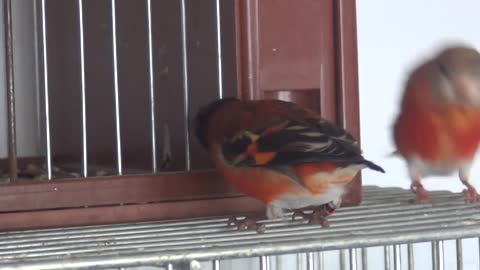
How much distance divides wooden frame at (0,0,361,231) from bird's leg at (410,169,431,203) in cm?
6

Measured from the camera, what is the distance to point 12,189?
0.88 m

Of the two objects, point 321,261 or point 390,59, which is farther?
point 390,59

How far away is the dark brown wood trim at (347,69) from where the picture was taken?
974 millimetres

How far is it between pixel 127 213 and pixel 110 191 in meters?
0.03

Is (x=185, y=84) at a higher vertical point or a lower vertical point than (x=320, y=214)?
higher

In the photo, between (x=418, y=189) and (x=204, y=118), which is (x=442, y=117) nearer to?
(x=418, y=189)

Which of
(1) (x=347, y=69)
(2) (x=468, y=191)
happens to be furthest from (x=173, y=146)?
(2) (x=468, y=191)

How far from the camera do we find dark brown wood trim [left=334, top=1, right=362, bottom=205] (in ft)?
3.19

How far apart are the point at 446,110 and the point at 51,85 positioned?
0.49m

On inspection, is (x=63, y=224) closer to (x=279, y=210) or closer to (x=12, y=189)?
(x=12, y=189)

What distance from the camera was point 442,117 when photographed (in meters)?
0.97

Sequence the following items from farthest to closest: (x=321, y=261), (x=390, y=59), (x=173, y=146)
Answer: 1. (x=390, y=59)
2. (x=321, y=261)
3. (x=173, y=146)

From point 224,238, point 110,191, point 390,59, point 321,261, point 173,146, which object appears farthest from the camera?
point 390,59

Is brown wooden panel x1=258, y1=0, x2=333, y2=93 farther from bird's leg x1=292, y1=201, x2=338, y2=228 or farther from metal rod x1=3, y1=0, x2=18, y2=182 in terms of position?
metal rod x1=3, y1=0, x2=18, y2=182
